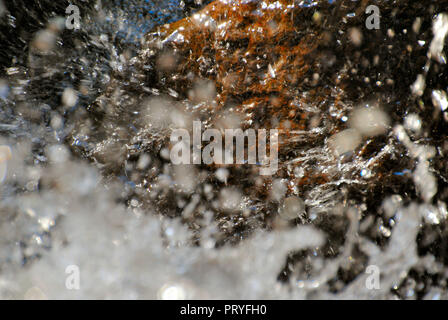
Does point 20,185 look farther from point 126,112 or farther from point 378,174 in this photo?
point 378,174

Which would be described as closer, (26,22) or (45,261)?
(26,22)

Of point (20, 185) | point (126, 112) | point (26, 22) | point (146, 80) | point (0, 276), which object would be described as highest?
point (26, 22)

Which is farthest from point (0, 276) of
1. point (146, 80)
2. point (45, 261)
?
point (146, 80)

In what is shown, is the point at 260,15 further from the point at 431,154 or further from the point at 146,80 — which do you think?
the point at 431,154

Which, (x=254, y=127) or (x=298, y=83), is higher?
(x=298, y=83)

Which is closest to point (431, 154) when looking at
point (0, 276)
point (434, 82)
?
point (434, 82)

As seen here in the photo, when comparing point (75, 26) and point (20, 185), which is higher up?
point (75, 26)
